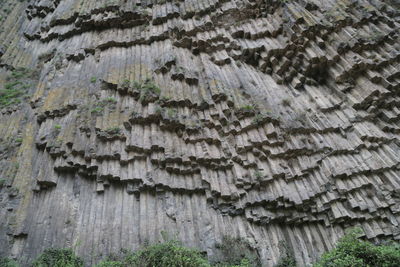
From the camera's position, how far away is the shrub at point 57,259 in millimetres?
7970

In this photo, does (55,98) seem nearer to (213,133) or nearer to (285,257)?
(213,133)

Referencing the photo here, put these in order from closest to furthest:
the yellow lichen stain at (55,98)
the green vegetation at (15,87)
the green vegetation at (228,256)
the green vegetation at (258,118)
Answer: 1. the green vegetation at (228,256)
2. the green vegetation at (258,118)
3. the yellow lichen stain at (55,98)
4. the green vegetation at (15,87)

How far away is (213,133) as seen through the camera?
1022cm

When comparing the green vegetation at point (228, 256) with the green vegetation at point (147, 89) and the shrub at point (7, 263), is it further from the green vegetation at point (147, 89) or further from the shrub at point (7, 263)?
the green vegetation at point (147, 89)

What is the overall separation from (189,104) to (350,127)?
15.2 ft

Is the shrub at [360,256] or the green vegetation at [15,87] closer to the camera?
the shrub at [360,256]

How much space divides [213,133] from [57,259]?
5.04 metres

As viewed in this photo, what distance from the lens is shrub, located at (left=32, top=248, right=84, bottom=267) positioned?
7970 mm

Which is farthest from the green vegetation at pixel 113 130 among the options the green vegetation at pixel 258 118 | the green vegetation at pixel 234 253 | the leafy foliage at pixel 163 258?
the green vegetation at pixel 234 253

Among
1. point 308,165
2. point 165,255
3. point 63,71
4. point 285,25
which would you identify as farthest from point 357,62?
point 63,71

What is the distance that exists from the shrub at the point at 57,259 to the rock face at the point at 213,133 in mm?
351

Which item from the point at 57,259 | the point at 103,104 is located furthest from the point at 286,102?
the point at 57,259

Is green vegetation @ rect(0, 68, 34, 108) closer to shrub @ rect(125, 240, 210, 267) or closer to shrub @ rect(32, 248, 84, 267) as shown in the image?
shrub @ rect(32, 248, 84, 267)

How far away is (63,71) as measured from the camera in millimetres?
12781
